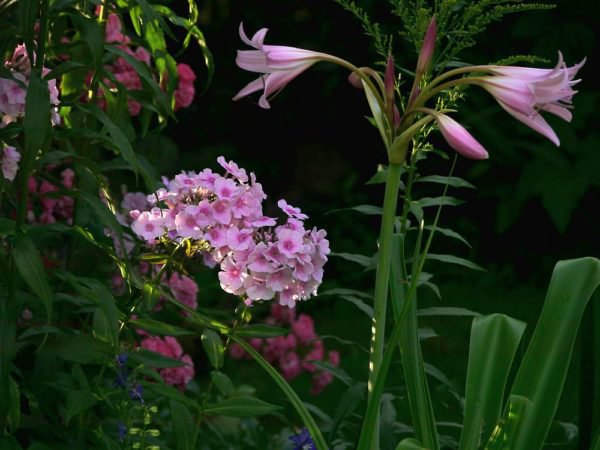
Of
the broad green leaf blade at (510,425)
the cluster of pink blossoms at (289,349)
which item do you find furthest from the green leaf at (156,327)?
the cluster of pink blossoms at (289,349)

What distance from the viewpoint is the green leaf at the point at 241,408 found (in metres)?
2.04

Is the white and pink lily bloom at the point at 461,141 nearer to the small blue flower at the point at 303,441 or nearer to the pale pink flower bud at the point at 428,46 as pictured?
the pale pink flower bud at the point at 428,46

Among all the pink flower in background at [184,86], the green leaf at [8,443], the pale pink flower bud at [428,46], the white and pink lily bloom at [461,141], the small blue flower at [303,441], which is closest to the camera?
the white and pink lily bloom at [461,141]

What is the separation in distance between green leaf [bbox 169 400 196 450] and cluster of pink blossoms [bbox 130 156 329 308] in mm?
256

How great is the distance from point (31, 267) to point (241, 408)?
1.57ft

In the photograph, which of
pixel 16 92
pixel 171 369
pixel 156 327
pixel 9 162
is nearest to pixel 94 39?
pixel 16 92

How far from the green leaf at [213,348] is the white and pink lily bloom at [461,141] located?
0.74 meters

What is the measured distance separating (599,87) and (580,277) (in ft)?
10.4

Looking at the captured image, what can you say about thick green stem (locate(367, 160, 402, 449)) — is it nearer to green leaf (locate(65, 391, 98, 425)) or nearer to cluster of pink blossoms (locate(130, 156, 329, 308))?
cluster of pink blossoms (locate(130, 156, 329, 308))

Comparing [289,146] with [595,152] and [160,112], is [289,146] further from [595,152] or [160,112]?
[160,112]

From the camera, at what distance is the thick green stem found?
1663mm

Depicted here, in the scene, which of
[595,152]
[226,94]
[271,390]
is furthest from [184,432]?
[226,94]

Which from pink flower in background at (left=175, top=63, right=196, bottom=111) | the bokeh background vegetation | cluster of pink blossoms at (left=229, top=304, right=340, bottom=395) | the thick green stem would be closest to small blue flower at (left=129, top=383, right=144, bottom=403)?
the thick green stem

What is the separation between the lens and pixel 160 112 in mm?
2461
